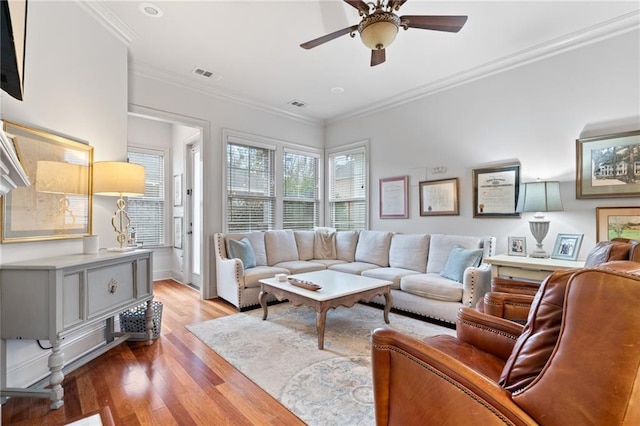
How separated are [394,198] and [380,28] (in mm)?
2847

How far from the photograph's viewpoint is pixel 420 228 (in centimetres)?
432

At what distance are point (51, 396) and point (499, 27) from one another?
4.52 meters

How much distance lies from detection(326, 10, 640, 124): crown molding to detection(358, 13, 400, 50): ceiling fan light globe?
2.09 m

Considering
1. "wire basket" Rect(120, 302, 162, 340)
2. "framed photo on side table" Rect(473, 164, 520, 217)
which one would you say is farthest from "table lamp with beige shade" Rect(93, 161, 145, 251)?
"framed photo on side table" Rect(473, 164, 520, 217)

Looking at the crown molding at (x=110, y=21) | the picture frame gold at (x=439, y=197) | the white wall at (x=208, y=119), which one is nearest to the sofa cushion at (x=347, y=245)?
the picture frame gold at (x=439, y=197)

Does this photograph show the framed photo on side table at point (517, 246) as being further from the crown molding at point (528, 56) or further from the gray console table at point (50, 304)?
the gray console table at point (50, 304)

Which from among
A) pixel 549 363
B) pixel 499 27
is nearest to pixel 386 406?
pixel 549 363

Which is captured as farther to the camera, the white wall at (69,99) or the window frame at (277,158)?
the window frame at (277,158)

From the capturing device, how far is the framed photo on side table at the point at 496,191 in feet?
11.2

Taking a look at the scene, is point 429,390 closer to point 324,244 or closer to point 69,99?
point 69,99

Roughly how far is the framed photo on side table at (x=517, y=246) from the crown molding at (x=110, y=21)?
178 inches

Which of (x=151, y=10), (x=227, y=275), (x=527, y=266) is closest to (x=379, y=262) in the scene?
(x=527, y=266)

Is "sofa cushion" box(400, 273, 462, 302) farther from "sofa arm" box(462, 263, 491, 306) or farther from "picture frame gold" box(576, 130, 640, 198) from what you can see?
"picture frame gold" box(576, 130, 640, 198)

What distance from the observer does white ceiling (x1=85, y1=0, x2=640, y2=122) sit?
2.55m
